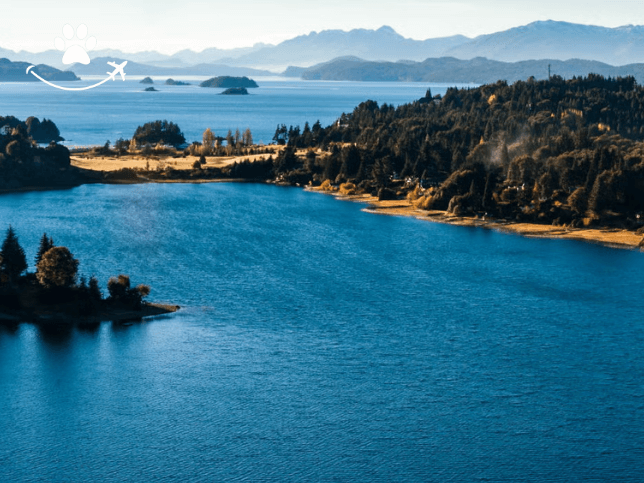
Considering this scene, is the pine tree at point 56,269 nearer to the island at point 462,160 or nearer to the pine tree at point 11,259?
the pine tree at point 11,259

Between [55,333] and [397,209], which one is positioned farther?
[397,209]

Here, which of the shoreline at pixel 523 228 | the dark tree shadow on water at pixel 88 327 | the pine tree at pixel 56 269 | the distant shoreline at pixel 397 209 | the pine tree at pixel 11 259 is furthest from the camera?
the distant shoreline at pixel 397 209

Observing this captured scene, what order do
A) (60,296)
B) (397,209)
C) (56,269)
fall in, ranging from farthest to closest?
(397,209) → (60,296) → (56,269)

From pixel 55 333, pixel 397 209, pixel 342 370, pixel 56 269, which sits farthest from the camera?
pixel 397 209

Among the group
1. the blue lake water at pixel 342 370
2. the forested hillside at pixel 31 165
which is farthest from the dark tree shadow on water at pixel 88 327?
the forested hillside at pixel 31 165

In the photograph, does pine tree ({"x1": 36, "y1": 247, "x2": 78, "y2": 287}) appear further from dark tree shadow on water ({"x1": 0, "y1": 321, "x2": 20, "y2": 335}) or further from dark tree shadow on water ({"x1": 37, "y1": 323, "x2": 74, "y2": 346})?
dark tree shadow on water ({"x1": 0, "y1": 321, "x2": 20, "y2": 335})

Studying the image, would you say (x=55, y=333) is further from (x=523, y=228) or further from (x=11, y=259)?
(x=523, y=228)

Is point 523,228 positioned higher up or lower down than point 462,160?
lower down

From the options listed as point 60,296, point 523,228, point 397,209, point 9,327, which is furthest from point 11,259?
point 397,209
